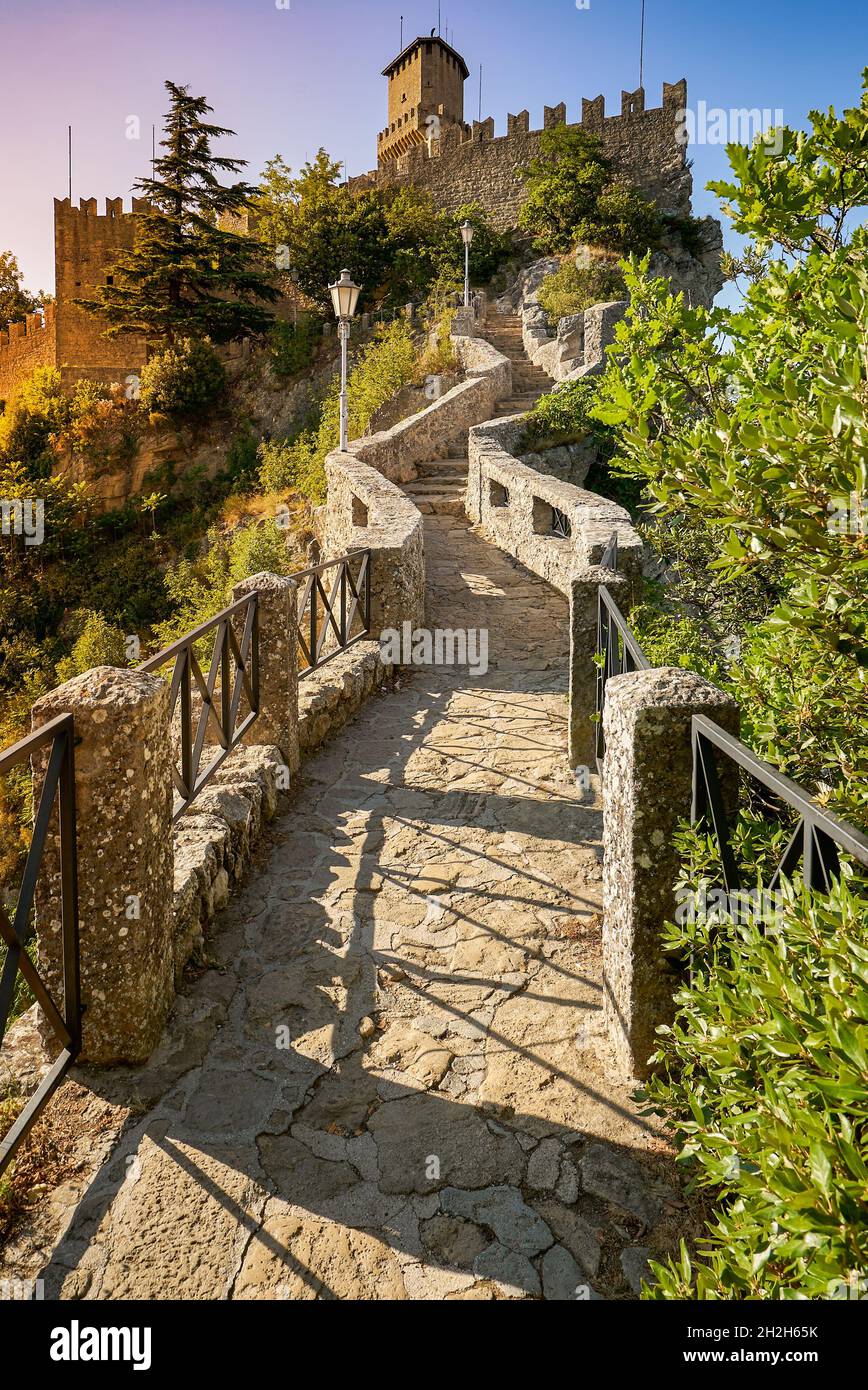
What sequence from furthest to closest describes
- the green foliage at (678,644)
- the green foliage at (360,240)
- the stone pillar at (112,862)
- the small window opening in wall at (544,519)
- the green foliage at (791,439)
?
the green foliage at (360,240)
the small window opening in wall at (544,519)
the green foliage at (678,644)
the stone pillar at (112,862)
the green foliage at (791,439)

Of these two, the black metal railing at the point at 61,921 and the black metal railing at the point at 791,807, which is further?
the black metal railing at the point at 61,921

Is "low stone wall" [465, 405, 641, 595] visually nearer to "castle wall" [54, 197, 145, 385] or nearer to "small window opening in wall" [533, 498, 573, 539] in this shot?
"small window opening in wall" [533, 498, 573, 539]

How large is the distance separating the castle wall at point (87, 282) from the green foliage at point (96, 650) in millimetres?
13139

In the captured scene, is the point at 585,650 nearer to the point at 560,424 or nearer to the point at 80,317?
the point at 560,424

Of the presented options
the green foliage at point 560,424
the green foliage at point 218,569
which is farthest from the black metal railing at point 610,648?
the green foliage at point 560,424

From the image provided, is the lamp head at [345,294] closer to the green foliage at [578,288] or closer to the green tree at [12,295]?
the green foliage at [578,288]

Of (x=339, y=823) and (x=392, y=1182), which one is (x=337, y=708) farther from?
(x=392, y=1182)

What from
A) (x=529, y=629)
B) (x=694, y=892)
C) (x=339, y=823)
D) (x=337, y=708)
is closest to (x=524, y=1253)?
(x=694, y=892)

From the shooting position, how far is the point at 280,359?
25750 mm

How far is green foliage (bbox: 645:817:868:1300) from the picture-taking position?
1.04 metres

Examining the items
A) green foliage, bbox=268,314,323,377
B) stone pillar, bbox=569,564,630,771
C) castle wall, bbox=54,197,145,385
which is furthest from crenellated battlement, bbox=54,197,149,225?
stone pillar, bbox=569,564,630,771

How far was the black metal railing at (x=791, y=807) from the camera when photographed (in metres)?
1.58

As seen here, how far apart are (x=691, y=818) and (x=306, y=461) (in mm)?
17189

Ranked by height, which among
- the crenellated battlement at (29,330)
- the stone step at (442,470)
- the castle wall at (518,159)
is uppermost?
the castle wall at (518,159)
